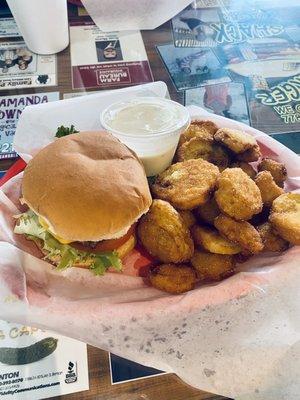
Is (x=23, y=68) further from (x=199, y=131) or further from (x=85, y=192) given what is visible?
(x=85, y=192)

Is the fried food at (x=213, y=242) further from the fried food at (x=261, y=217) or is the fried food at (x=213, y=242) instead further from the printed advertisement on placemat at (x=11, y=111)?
the printed advertisement on placemat at (x=11, y=111)

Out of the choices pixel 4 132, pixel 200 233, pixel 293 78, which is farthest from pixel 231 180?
pixel 293 78

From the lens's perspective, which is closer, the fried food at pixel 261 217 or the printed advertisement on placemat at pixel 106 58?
the fried food at pixel 261 217

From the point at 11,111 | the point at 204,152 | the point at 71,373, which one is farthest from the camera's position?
the point at 11,111

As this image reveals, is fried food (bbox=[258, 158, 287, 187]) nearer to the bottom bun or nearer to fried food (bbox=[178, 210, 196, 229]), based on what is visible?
fried food (bbox=[178, 210, 196, 229])

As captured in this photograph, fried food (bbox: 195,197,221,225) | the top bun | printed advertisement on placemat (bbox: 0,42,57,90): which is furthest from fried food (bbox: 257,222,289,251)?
printed advertisement on placemat (bbox: 0,42,57,90)

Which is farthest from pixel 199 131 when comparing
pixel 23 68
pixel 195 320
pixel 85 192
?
pixel 23 68

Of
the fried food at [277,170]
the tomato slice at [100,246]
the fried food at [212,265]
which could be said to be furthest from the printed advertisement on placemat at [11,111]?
the fried food at [277,170]
